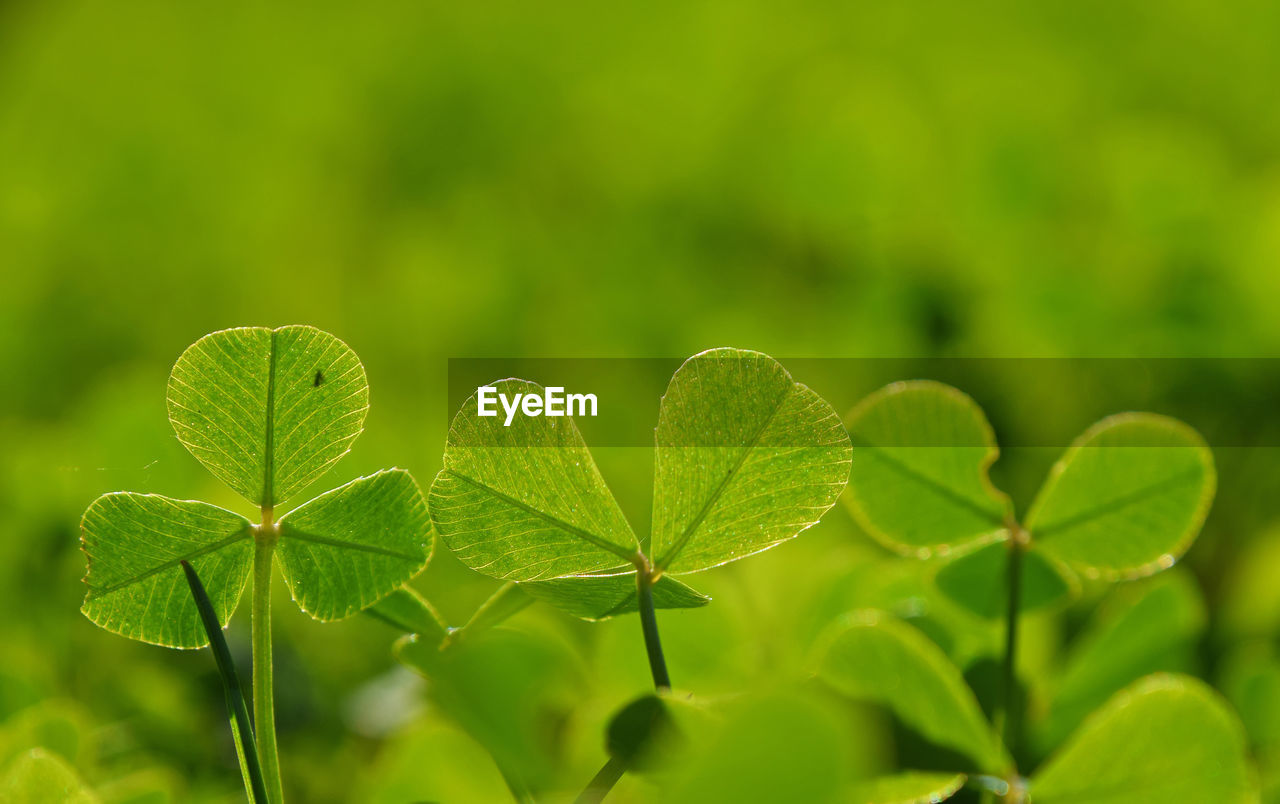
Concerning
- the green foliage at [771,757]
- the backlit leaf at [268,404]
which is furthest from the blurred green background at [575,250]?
the backlit leaf at [268,404]

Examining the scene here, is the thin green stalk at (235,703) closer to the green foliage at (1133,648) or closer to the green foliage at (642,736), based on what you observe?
the green foliage at (642,736)

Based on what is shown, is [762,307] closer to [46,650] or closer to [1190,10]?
[46,650]

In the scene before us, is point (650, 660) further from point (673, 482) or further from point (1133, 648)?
point (1133, 648)

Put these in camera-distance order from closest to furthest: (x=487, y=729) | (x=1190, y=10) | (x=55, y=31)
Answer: (x=487, y=729) < (x=1190, y=10) < (x=55, y=31)

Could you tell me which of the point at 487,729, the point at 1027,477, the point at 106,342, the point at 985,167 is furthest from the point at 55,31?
the point at 487,729
